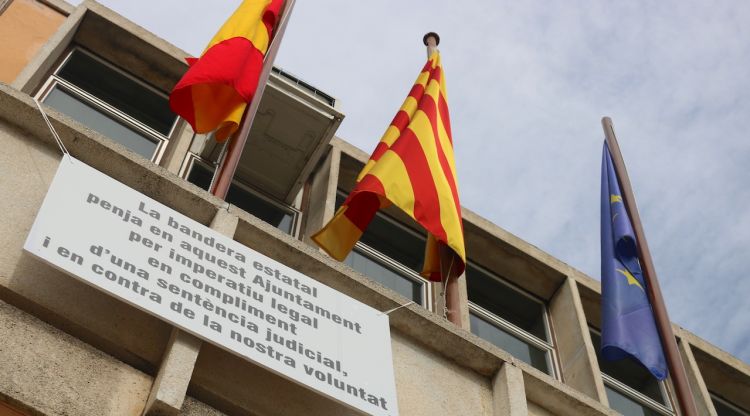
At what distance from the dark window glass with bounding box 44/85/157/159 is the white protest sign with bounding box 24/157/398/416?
4.08 m

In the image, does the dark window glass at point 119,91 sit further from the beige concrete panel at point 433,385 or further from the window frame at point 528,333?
the beige concrete panel at point 433,385

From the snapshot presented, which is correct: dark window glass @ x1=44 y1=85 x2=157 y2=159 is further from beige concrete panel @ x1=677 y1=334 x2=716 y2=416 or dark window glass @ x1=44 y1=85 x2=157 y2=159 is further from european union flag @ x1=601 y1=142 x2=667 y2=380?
beige concrete panel @ x1=677 y1=334 x2=716 y2=416

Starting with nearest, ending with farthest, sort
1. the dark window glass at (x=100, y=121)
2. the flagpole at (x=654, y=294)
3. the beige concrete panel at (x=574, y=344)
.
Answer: the flagpole at (x=654, y=294) → the dark window glass at (x=100, y=121) → the beige concrete panel at (x=574, y=344)

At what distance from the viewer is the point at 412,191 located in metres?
8.47

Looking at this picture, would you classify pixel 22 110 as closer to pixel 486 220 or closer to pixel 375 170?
pixel 375 170

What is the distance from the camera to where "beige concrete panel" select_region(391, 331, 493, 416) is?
6.43 metres

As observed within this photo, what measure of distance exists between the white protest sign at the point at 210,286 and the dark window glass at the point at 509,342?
4.79 meters

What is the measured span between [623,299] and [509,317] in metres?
2.64

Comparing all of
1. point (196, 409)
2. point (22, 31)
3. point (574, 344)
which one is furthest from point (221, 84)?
point (574, 344)

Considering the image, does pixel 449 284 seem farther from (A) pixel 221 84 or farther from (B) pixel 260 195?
(B) pixel 260 195

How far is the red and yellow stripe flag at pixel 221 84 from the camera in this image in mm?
7996

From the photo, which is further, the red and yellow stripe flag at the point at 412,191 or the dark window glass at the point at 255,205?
the dark window glass at the point at 255,205

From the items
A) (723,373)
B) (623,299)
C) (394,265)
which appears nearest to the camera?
(623,299)

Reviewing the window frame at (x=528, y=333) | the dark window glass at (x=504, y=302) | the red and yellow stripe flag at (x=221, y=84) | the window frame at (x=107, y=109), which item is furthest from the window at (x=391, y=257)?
the red and yellow stripe flag at (x=221, y=84)
